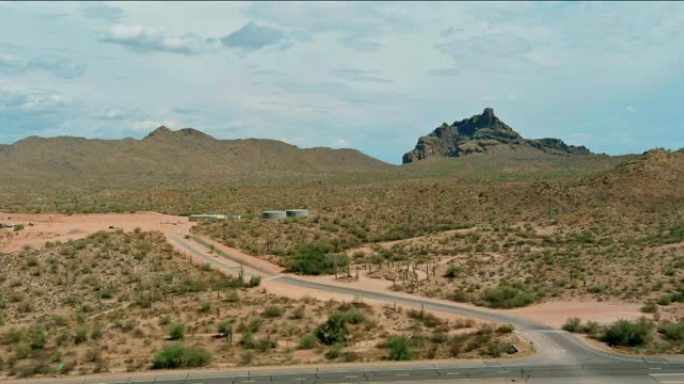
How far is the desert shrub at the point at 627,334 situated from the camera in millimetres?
33312

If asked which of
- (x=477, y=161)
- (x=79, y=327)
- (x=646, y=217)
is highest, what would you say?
(x=477, y=161)

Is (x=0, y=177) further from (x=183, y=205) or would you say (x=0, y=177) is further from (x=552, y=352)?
(x=552, y=352)

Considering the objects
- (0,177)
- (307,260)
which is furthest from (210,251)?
(0,177)

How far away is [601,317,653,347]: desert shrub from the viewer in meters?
33.3

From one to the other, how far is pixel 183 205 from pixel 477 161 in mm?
114578

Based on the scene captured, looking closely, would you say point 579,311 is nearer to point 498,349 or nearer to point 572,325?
point 572,325

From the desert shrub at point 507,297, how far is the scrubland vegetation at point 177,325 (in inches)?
227

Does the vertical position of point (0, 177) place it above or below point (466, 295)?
above

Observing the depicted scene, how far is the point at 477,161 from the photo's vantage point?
198500 mm

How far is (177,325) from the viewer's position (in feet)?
120

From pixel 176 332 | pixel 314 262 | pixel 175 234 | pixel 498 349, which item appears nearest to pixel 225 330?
pixel 176 332

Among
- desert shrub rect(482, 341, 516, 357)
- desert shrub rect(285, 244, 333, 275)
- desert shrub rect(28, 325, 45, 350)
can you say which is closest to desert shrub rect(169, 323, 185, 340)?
desert shrub rect(28, 325, 45, 350)

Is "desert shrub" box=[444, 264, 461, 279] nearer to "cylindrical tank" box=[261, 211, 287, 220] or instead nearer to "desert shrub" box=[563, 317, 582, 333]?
"desert shrub" box=[563, 317, 582, 333]

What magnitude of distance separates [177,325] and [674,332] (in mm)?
23935
